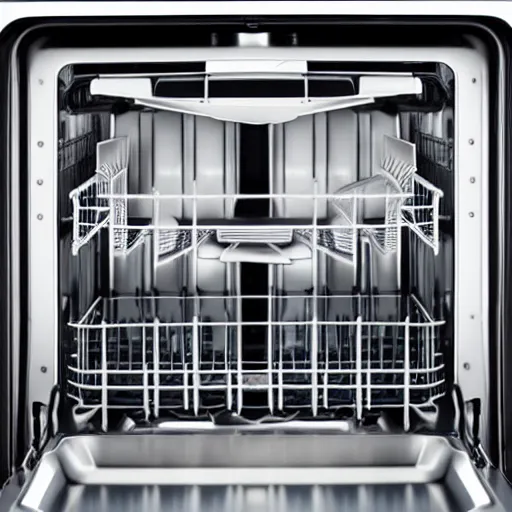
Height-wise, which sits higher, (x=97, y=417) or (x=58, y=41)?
(x=58, y=41)

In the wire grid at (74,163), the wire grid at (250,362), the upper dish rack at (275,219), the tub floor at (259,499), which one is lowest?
the tub floor at (259,499)

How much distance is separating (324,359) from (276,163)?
35cm

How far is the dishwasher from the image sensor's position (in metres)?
1.55

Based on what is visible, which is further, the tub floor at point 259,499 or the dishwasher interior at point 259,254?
the dishwasher interior at point 259,254

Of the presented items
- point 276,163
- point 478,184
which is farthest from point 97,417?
point 478,184

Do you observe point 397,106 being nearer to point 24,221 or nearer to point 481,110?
point 481,110

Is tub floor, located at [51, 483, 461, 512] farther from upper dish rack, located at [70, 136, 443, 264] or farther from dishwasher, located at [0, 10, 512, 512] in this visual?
upper dish rack, located at [70, 136, 443, 264]

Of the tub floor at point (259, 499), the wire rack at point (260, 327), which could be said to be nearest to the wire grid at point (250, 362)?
the wire rack at point (260, 327)

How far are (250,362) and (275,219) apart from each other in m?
0.25

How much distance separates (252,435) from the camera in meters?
1.59

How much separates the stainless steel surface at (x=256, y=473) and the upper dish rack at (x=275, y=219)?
0.29 metres

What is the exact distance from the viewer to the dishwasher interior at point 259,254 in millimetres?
1653

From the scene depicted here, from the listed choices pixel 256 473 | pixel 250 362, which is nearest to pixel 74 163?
pixel 250 362

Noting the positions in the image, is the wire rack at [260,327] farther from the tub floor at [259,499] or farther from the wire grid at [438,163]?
the tub floor at [259,499]
